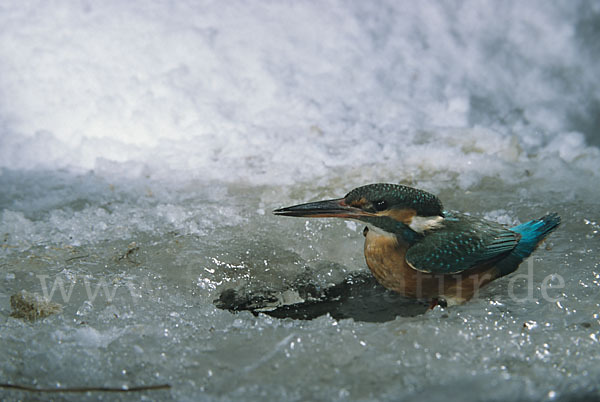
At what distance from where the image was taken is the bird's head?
7.89ft

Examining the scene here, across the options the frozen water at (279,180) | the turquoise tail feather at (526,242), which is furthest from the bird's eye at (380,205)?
the turquoise tail feather at (526,242)

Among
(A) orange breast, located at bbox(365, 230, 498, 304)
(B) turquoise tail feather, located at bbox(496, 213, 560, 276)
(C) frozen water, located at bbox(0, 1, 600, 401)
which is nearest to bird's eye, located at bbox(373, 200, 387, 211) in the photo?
(A) orange breast, located at bbox(365, 230, 498, 304)

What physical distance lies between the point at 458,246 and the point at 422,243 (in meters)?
0.15

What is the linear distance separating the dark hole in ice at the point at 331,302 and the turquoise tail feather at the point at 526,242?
1.32ft

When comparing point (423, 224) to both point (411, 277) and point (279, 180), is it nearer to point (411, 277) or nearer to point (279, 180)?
point (411, 277)

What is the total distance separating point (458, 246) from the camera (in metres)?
2.41

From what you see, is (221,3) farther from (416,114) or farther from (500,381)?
(500,381)

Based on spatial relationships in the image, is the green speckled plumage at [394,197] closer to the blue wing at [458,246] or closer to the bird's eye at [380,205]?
the bird's eye at [380,205]

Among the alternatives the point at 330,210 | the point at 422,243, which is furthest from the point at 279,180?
the point at 422,243

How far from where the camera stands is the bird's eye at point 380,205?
2400 millimetres

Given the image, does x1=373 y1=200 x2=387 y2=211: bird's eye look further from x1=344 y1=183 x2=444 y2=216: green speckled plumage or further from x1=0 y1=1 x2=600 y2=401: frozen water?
x1=0 y1=1 x2=600 y2=401: frozen water

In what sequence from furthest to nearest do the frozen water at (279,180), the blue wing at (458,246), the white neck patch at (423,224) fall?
the white neck patch at (423,224)
the blue wing at (458,246)
the frozen water at (279,180)

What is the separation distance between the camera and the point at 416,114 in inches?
169

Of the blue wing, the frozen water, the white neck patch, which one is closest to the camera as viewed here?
the frozen water
